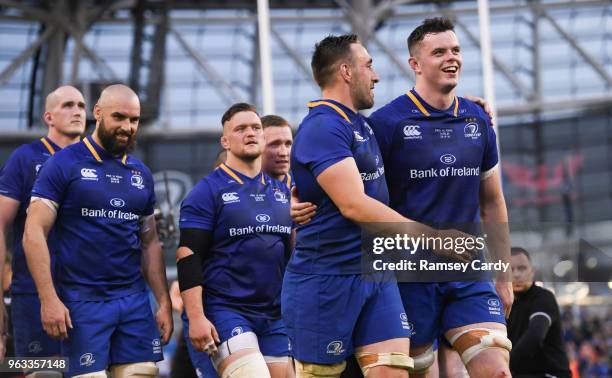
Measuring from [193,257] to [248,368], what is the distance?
30.3 inches

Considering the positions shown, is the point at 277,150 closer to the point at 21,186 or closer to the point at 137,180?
the point at 137,180

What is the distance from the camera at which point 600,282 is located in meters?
5.24

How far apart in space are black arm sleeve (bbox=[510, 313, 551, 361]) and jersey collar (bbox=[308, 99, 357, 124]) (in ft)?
8.32

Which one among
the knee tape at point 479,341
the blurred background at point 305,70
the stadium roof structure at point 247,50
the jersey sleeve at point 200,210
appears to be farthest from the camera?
the stadium roof structure at point 247,50

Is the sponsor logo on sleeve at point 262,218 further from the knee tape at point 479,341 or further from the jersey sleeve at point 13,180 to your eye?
the knee tape at point 479,341

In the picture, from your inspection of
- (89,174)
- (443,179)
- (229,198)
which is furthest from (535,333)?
(89,174)

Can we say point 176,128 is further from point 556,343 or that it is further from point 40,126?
point 556,343

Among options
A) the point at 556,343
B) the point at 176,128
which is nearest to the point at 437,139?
the point at 556,343

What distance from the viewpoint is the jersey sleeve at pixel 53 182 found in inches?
218

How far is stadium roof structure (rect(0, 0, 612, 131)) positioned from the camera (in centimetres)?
2372

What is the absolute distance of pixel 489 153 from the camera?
17.4 ft

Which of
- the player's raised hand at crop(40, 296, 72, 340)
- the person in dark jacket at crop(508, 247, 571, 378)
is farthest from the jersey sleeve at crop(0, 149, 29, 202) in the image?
the person in dark jacket at crop(508, 247, 571, 378)

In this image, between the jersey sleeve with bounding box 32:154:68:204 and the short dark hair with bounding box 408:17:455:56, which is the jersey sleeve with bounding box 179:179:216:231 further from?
the short dark hair with bounding box 408:17:455:56

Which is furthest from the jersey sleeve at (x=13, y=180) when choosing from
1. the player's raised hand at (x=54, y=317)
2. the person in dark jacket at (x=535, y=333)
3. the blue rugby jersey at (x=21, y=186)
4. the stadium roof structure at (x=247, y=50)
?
the stadium roof structure at (x=247, y=50)
